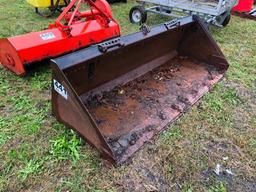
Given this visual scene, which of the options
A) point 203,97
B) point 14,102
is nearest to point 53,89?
point 14,102

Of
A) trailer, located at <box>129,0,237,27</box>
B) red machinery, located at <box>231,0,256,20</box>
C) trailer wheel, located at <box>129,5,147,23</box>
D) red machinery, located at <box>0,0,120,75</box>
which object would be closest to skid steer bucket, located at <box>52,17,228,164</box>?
red machinery, located at <box>0,0,120,75</box>

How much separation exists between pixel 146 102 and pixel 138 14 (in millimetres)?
3115

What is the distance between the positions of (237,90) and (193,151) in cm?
139

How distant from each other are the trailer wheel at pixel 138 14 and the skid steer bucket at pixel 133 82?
1887mm

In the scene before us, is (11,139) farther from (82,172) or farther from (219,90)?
(219,90)

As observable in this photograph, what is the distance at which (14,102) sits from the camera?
300 cm

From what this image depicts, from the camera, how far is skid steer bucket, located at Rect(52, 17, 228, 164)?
2.23m

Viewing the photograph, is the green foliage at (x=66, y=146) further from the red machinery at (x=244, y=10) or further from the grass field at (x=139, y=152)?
the red machinery at (x=244, y=10)

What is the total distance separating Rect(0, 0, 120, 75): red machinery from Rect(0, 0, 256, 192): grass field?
1.13ft

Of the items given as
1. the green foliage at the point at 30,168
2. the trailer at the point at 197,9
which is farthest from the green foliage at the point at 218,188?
the trailer at the point at 197,9

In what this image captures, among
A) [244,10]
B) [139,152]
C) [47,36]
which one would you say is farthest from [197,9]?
[139,152]

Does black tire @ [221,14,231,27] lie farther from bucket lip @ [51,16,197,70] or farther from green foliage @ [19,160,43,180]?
green foliage @ [19,160,43,180]

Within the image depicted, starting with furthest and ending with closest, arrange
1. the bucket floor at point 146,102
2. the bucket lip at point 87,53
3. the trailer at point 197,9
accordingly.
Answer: the trailer at point 197,9 < the bucket floor at point 146,102 < the bucket lip at point 87,53

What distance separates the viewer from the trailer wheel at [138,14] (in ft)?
17.9
